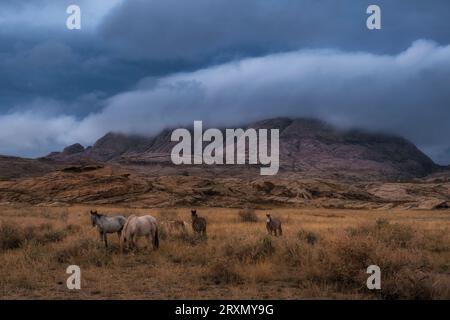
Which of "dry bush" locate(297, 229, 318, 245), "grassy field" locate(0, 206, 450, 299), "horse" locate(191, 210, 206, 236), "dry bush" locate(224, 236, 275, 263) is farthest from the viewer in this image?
"horse" locate(191, 210, 206, 236)

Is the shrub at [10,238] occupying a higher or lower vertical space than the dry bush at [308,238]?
higher

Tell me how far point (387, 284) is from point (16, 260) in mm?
10412

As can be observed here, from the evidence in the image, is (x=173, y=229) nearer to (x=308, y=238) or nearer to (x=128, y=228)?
(x=128, y=228)

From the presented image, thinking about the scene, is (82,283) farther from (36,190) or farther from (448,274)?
(36,190)

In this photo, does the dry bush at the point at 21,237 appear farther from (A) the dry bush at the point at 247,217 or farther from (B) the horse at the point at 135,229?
(A) the dry bush at the point at 247,217

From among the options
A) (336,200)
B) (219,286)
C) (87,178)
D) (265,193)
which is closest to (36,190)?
(87,178)

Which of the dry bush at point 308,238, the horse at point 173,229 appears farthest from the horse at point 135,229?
the dry bush at point 308,238

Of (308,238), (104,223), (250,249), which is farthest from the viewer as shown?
(308,238)

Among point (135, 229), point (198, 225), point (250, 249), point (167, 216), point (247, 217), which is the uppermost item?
point (135, 229)

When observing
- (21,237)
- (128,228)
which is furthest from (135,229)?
(21,237)

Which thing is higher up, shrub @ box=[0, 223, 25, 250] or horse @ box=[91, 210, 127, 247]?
horse @ box=[91, 210, 127, 247]

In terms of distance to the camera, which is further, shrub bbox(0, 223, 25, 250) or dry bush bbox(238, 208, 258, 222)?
dry bush bbox(238, 208, 258, 222)

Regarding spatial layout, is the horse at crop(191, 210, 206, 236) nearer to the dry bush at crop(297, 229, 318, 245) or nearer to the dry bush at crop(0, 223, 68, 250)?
the dry bush at crop(297, 229, 318, 245)

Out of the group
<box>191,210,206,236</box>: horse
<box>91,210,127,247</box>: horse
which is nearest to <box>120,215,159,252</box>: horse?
<box>91,210,127,247</box>: horse
